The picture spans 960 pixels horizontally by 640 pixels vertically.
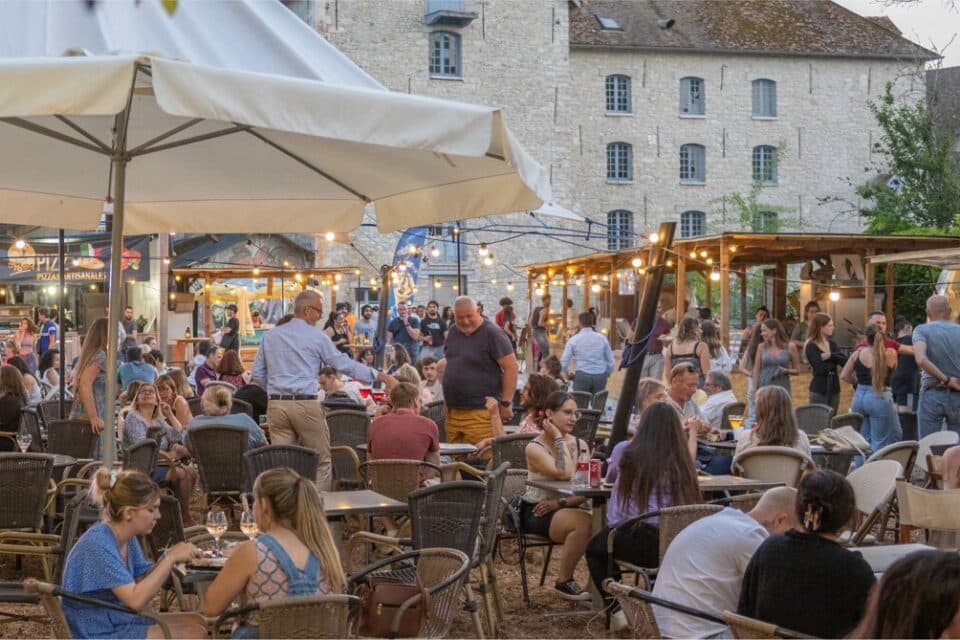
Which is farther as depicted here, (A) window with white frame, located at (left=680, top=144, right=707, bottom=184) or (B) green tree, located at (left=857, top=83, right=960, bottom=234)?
(A) window with white frame, located at (left=680, top=144, right=707, bottom=184)

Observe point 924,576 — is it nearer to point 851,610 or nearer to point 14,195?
point 851,610

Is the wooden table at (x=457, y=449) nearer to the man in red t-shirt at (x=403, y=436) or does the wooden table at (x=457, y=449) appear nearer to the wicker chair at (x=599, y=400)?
the man in red t-shirt at (x=403, y=436)

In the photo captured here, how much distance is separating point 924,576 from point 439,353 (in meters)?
18.2

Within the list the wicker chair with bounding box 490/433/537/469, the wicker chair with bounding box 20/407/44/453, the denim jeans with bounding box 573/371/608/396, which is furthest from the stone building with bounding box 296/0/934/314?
the wicker chair with bounding box 490/433/537/469

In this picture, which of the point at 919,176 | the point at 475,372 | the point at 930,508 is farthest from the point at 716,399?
the point at 919,176

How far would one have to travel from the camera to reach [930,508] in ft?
22.6

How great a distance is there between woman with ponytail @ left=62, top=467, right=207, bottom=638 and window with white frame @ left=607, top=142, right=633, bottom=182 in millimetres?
42645

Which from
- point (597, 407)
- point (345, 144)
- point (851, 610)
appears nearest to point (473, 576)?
point (345, 144)

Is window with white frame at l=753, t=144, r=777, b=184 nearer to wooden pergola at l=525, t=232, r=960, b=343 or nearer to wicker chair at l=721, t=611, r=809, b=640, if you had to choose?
wooden pergola at l=525, t=232, r=960, b=343

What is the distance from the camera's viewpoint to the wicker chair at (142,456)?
787cm

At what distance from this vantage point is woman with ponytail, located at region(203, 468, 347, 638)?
4.46 metres

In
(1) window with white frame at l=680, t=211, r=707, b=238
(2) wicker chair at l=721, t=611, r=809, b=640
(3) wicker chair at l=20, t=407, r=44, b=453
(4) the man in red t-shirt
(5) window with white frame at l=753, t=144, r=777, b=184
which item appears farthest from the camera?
(5) window with white frame at l=753, t=144, r=777, b=184

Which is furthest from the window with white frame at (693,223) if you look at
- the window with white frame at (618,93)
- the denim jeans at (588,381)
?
the denim jeans at (588,381)

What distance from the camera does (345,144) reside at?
258 inches
